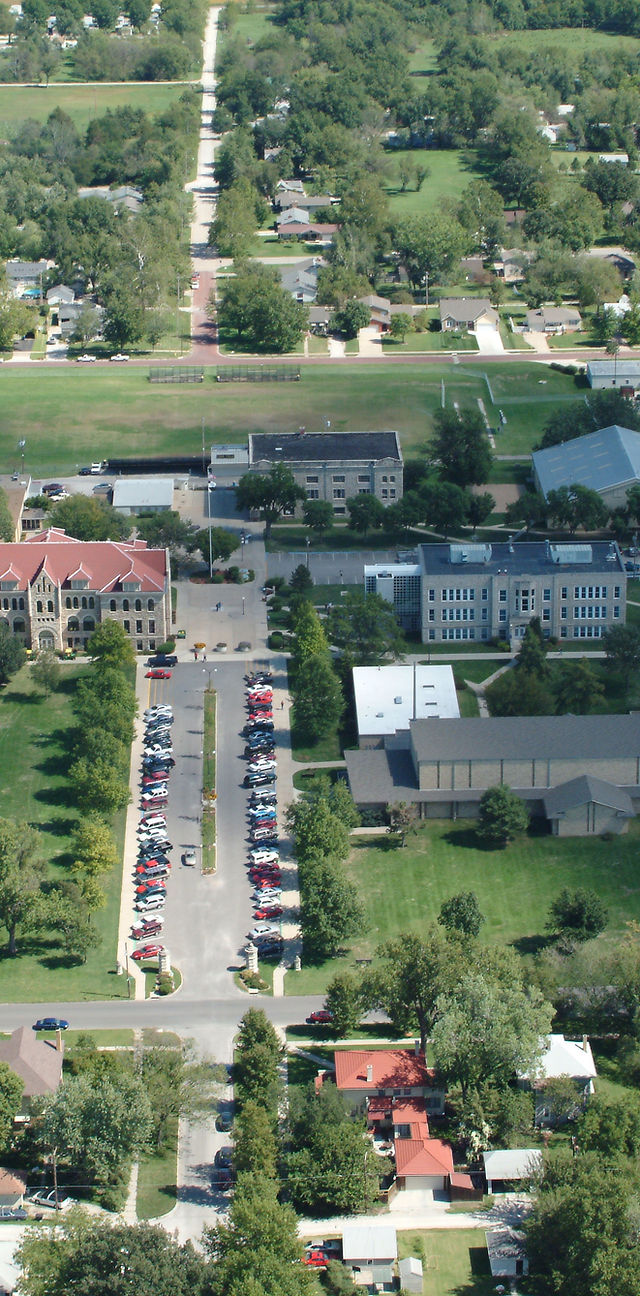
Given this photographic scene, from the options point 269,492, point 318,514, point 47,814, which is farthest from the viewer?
point 269,492

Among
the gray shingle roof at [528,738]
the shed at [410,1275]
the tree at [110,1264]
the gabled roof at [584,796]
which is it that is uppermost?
the gray shingle roof at [528,738]

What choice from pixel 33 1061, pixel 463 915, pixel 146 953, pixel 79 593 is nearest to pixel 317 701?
pixel 79 593

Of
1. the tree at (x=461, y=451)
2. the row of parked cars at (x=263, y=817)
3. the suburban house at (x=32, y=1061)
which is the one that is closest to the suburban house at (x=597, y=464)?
the tree at (x=461, y=451)

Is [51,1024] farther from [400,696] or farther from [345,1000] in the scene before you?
[400,696]

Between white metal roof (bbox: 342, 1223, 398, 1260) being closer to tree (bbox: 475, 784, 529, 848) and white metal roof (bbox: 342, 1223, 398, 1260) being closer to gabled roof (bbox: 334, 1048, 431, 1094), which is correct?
gabled roof (bbox: 334, 1048, 431, 1094)

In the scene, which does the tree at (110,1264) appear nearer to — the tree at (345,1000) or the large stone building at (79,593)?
the tree at (345,1000)

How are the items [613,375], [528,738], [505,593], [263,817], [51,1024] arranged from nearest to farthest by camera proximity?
1. [51,1024]
2. [263,817]
3. [528,738]
4. [505,593]
5. [613,375]

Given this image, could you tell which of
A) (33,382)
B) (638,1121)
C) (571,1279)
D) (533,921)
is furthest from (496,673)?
(33,382)
